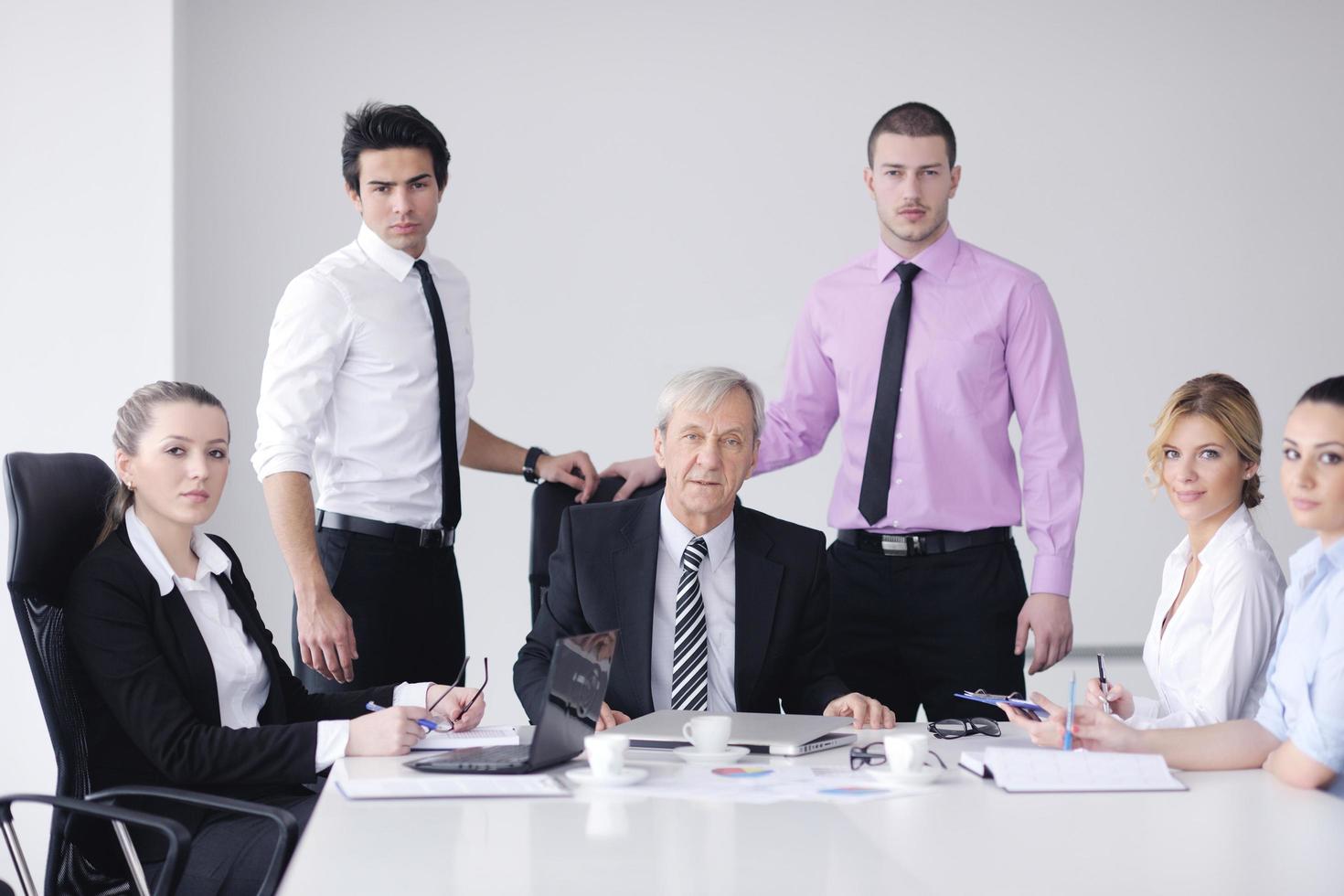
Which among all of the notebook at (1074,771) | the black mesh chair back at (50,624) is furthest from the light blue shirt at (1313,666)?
the black mesh chair back at (50,624)

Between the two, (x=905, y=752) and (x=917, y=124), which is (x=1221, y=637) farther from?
(x=917, y=124)

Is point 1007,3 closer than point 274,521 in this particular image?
No

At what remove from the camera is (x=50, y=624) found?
89.8 inches

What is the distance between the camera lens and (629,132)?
5.12 meters

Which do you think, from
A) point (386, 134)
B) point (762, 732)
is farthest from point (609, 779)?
point (386, 134)

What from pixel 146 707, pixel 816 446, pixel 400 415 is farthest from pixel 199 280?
pixel 146 707

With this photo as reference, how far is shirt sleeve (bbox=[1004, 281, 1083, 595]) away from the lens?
3.30 metres

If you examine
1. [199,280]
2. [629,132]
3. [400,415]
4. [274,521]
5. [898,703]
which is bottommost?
[898,703]

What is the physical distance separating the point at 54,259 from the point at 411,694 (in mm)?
2640

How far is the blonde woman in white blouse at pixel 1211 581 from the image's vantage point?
2486 millimetres

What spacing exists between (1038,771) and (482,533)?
3378mm

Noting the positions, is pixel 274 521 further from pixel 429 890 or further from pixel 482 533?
pixel 482 533

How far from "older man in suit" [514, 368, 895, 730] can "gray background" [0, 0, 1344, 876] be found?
2328mm

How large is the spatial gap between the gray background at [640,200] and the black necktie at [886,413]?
1787mm
